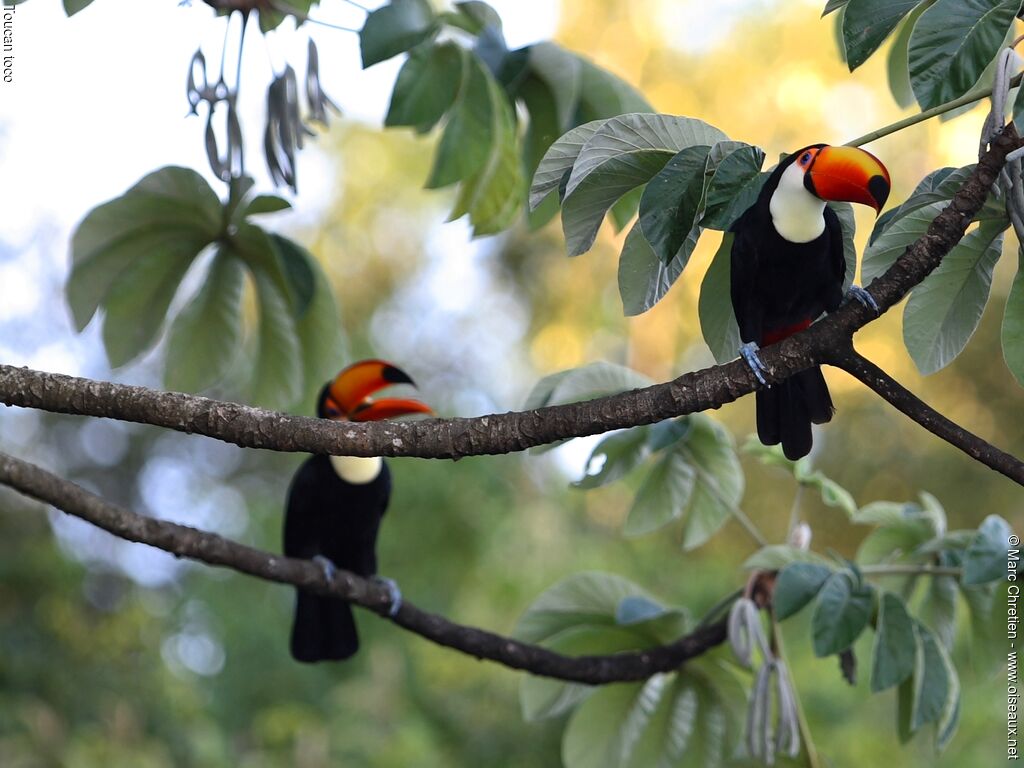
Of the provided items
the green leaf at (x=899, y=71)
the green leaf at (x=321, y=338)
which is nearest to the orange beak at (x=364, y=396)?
the green leaf at (x=321, y=338)

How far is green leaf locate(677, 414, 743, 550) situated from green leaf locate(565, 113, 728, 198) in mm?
930

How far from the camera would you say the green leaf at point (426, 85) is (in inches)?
84.3

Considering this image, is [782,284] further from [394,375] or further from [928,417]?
[394,375]

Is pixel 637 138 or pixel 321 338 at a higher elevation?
pixel 321 338

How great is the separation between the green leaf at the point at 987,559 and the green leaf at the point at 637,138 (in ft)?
3.35

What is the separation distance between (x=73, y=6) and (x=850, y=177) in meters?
1.41

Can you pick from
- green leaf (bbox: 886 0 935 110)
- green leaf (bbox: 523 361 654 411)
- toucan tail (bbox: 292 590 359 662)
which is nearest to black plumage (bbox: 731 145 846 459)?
green leaf (bbox: 523 361 654 411)

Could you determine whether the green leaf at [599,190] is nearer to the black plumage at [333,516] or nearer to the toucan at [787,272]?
the toucan at [787,272]

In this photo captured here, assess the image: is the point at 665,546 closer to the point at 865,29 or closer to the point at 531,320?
the point at 531,320

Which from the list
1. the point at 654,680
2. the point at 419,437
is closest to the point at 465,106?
the point at 419,437

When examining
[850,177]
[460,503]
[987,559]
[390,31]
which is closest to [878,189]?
[850,177]

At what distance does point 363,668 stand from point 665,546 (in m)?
1.94

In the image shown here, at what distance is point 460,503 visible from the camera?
6098mm

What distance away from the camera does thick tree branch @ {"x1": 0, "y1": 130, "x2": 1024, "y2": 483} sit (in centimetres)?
148
